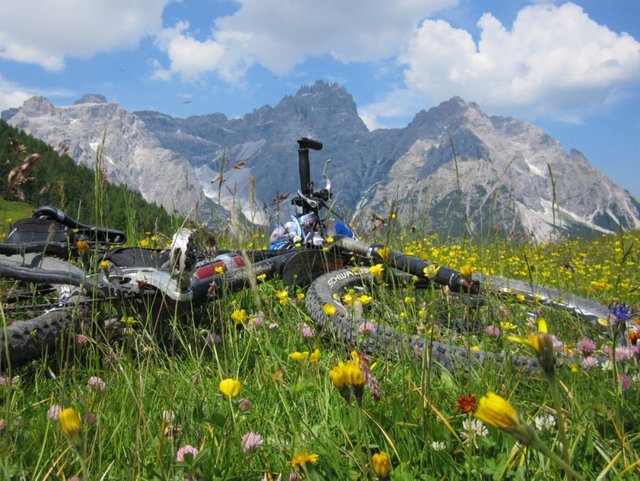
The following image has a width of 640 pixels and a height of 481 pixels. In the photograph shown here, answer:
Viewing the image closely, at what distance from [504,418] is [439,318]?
3296mm

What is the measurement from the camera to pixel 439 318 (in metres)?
3.89

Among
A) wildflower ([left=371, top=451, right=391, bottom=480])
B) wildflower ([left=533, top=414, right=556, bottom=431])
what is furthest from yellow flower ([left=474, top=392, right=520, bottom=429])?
wildflower ([left=533, top=414, right=556, bottom=431])

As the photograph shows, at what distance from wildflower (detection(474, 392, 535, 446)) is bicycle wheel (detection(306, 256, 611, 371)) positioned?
4.85 feet

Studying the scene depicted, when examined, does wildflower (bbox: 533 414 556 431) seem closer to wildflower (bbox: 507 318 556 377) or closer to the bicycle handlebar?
wildflower (bbox: 507 318 556 377)

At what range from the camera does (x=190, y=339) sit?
3461 mm

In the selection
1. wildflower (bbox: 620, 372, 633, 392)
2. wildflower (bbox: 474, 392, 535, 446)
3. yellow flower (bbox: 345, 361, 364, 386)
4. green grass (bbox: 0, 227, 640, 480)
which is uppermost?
wildflower (bbox: 474, 392, 535, 446)

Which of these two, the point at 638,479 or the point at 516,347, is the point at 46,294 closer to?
the point at 516,347

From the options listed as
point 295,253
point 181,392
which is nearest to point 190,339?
point 181,392

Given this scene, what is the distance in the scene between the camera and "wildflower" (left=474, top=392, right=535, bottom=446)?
2.21 ft

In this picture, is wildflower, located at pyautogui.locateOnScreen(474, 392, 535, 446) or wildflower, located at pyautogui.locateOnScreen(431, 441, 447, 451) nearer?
wildflower, located at pyautogui.locateOnScreen(474, 392, 535, 446)

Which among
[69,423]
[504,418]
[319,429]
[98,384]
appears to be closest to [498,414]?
[504,418]

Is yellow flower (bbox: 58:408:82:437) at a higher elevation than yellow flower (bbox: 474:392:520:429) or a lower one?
lower

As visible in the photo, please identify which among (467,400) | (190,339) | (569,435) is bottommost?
(190,339)

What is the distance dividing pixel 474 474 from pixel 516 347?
1842 mm
